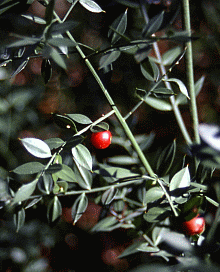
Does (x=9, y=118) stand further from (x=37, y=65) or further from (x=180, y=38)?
(x=180, y=38)

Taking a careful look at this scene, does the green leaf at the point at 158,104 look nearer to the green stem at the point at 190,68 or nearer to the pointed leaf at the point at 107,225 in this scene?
the green stem at the point at 190,68

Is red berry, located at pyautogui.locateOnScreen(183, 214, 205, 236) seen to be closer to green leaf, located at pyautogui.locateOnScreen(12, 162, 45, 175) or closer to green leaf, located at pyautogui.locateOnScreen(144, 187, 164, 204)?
green leaf, located at pyautogui.locateOnScreen(144, 187, 164, 204)

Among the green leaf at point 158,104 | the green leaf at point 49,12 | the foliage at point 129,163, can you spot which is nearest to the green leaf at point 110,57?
the foliage at point 129,163

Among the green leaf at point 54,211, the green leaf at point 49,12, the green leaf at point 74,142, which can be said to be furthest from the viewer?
the green leaf at point 54,211

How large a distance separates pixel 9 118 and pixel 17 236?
15.0 inches

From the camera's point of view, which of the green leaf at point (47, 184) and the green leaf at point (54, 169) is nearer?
the green leaf at point (54, 169)

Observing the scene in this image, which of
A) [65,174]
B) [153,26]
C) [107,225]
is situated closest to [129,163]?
[107,225]

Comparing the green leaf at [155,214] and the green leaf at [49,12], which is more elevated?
the green leaf at [49,12]

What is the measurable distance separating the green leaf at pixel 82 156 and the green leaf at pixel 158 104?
0.22 m

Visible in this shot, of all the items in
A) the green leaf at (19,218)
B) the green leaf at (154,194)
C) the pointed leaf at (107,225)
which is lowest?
the pointed leaf at (107,225)

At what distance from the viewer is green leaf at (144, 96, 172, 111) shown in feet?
1.92

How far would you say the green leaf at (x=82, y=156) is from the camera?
1.38 feet

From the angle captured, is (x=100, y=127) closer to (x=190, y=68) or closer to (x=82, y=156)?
(x=82, y=156)

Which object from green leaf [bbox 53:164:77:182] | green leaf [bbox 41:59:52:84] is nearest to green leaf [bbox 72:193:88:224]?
green leaf [bbox 53:164:77:182]
